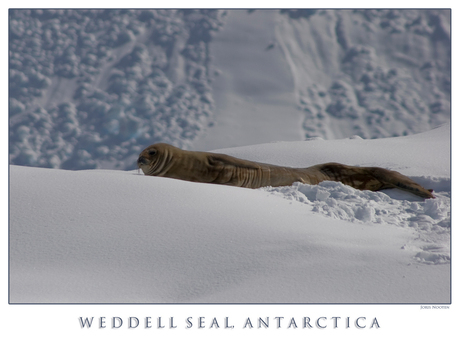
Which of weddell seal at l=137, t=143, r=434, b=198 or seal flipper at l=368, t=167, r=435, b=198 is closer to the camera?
seal flipper at l=368, t=167, r=435, b=198

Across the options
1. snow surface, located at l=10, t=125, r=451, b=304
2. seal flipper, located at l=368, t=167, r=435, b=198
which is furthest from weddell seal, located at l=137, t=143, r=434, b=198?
snow surface, located at l=10, t=125, r=451, b=304

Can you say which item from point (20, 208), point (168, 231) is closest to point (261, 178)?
point (168, 231)

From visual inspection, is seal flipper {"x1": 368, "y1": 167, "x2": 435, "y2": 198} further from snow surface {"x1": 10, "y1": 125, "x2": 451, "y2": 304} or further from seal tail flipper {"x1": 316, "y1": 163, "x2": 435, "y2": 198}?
snow surface {"x1": 10, "y1": 125, "x2": 451, "y2": 304}

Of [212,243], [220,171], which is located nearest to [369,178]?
[220,171]

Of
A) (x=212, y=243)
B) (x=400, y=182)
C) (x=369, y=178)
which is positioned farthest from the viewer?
(x=369, y=178)

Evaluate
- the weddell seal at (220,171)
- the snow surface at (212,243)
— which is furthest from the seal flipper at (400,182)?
the snow surface at (212,243)

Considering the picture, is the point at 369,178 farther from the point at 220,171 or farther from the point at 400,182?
the point at 220,171

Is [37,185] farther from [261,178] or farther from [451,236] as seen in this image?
[451,236]

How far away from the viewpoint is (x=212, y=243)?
7.93 ft

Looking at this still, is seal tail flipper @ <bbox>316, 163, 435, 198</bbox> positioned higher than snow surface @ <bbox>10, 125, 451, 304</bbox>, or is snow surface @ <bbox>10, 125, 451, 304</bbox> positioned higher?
seal tail flipper @ <bbox>316, 163, 435, 198</bbox>

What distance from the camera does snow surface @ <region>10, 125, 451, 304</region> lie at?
6.77 feet

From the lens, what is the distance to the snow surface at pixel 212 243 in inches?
81.3

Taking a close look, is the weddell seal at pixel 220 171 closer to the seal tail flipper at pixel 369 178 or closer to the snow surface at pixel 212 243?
the seal tail flipper at pixel 369 178

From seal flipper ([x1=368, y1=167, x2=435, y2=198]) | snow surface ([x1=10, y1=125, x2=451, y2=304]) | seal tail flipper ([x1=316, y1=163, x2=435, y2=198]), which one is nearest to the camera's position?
snow surface ([x1=10, y1=125, x2=451, y2=304])
